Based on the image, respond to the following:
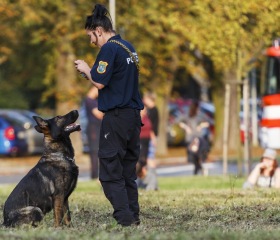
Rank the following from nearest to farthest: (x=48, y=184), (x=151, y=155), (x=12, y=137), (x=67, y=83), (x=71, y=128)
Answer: (x=48, y=184) → (x=71, y=128) → (x=151, y=155) → (x=67, y=83) → (x=12, y=137)

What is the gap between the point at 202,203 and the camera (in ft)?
46.8

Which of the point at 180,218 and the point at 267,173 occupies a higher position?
the point at 267,173

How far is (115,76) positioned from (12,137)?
29039 mm

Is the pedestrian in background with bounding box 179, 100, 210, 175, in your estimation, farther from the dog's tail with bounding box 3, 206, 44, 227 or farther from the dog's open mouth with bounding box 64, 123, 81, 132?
the dog's tail with bounding box 3, 206, 44, 227

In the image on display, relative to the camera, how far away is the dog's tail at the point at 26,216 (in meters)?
11.2

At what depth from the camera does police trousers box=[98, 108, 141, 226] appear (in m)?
11.0

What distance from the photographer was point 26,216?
11188 millimetres

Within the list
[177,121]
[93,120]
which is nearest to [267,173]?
[93,120]

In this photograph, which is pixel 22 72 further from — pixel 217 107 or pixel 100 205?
pixel 100 205

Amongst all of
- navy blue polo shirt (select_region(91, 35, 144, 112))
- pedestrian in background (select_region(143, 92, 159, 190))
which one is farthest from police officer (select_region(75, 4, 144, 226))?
pedestrian in background (select_region(143, 92, 159, 190))

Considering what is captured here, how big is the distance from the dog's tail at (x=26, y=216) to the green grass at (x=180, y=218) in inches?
3.9

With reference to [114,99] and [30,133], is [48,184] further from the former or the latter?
[30,133]

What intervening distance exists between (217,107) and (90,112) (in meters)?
23.7

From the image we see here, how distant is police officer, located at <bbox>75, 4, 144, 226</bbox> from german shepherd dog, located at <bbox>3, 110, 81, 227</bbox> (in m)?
0.44
